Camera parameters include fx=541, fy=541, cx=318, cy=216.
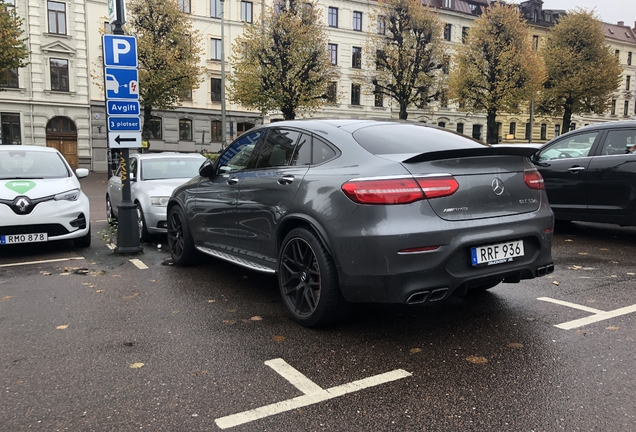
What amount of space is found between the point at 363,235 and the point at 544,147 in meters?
6.31

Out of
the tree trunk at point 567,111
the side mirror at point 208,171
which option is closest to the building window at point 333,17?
the tree trunk at point 567,111

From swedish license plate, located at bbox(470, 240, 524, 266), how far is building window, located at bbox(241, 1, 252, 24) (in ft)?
131

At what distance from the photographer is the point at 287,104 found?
Answer: 3038 centimetres

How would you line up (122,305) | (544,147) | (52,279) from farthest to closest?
(544,147) → (52,279) → (122,305)

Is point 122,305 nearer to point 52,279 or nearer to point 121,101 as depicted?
point 52,279

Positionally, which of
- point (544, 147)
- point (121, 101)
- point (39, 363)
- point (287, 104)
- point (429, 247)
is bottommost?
point (39, 363)

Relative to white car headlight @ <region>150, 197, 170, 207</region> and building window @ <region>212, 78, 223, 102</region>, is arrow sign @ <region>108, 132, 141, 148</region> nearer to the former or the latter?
white car headlight @ <region>150, 197, 170, 207</region>

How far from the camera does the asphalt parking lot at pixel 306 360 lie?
2828 millimetres

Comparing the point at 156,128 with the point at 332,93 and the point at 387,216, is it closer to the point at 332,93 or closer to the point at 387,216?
the point at 332,93

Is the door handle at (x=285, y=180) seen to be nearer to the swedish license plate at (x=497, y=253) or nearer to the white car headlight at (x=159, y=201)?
the swedish license plate at (x=497, y=253)

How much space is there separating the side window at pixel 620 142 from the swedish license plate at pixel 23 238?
7.93 m

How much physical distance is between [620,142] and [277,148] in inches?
214

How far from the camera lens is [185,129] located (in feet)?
131

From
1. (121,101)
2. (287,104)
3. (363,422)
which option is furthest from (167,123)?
(363,422)
